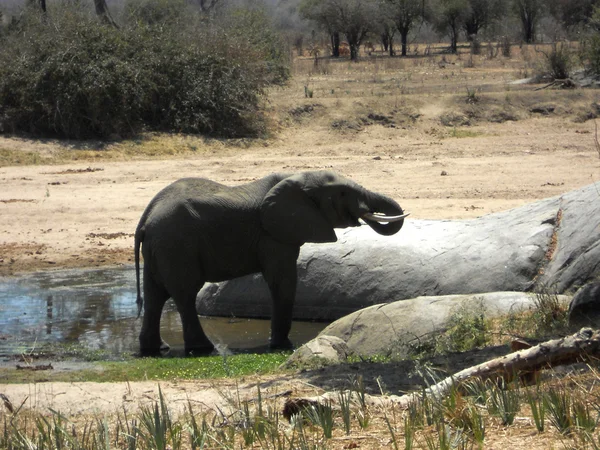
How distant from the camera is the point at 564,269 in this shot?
10086 millimetres

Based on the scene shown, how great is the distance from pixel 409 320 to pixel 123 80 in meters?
17.9

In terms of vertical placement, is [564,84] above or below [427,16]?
below

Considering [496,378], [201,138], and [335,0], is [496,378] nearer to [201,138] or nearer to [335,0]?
[201,138]

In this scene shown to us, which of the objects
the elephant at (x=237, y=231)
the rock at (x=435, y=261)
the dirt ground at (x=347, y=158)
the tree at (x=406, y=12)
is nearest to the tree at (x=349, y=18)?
A: the tree at (x=406, y=12)

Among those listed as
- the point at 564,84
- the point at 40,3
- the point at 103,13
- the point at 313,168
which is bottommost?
the point at 313,168

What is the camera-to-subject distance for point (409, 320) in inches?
363

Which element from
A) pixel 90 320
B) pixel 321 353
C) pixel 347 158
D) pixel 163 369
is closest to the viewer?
pixel 321 353

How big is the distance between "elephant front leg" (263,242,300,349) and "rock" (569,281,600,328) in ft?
10.7

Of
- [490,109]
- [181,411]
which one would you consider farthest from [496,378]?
[490,109]

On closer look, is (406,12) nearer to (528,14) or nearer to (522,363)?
(528,14)

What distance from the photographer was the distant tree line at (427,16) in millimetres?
50500

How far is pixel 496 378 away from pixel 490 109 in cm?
→ 2282

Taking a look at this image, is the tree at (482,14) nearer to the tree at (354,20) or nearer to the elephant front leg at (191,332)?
the tree at (354,20)

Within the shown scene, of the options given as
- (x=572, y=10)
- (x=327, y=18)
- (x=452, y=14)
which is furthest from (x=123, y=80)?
(x=452, y=14)
